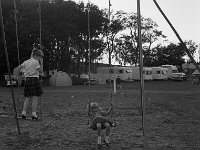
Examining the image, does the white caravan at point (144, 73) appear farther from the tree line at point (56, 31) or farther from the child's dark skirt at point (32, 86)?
the child's dark skirt at point (32, 86)

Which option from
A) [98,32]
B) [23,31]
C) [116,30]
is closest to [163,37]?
[116,30]

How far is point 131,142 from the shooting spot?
6.75 meters

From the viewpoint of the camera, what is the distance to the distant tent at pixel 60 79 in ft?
151

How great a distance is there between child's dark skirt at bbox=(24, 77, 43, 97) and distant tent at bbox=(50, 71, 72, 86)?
36647mm

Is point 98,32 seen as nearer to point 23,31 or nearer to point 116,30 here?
point 116,30

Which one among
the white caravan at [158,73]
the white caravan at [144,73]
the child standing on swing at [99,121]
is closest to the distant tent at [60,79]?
the white caravan at [144,73]

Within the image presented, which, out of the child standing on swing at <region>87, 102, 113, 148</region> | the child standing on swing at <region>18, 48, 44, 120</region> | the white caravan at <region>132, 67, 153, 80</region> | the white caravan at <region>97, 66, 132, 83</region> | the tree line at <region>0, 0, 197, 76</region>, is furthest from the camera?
the white caravan at <region>132, 67, 153, 80</region>

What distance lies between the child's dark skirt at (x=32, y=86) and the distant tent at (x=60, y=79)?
36647 millimetres

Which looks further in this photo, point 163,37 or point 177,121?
point 163,37

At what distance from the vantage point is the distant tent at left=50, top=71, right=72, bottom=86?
46000mm

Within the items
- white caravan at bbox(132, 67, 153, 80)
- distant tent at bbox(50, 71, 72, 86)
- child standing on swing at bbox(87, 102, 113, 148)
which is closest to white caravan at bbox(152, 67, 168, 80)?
white caravan at bbox(132, 67, 153, 80)

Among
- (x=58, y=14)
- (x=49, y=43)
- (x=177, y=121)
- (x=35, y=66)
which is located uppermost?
(x=58, y=14)

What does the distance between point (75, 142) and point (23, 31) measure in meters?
40.9

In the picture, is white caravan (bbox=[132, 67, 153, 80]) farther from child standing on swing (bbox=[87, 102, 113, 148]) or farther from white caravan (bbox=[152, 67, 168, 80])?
child standing on swing (bbox=[87, 102, 113, 148])
